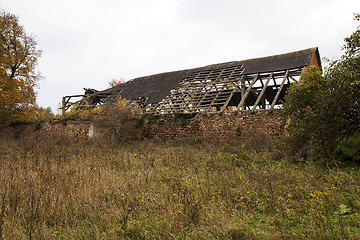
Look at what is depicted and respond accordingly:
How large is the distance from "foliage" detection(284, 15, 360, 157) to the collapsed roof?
234 inches

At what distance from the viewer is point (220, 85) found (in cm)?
1628

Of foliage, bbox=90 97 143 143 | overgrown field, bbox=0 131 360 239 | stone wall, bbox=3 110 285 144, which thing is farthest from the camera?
foliage, bbox=90 97 143 143

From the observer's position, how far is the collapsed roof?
14.6 m

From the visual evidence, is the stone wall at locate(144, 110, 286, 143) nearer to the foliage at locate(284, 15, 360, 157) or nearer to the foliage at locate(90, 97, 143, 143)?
the foliage at locate(90, 97, 143, 143)

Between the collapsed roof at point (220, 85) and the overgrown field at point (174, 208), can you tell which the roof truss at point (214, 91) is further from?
the overgrown field at point (174, 208)

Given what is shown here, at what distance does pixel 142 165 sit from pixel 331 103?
5608 mm

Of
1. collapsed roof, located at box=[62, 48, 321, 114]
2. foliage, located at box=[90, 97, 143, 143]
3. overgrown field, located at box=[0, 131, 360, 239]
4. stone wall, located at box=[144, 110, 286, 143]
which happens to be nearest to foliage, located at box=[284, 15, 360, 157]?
overgrown field, located at box=[0, 131, 360, 239]

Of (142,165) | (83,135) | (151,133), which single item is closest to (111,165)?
(142,165)

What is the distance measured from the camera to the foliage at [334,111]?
20.0ft

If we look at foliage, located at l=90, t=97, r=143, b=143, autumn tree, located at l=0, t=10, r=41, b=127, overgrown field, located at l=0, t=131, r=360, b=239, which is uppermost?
autumn tree, located at l=0, t=10, r=41, b=127

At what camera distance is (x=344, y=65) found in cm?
648

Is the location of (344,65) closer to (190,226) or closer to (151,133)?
(190,226)

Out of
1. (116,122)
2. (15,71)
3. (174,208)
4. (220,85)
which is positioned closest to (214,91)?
(220,85)

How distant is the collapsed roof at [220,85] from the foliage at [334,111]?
234 inches
